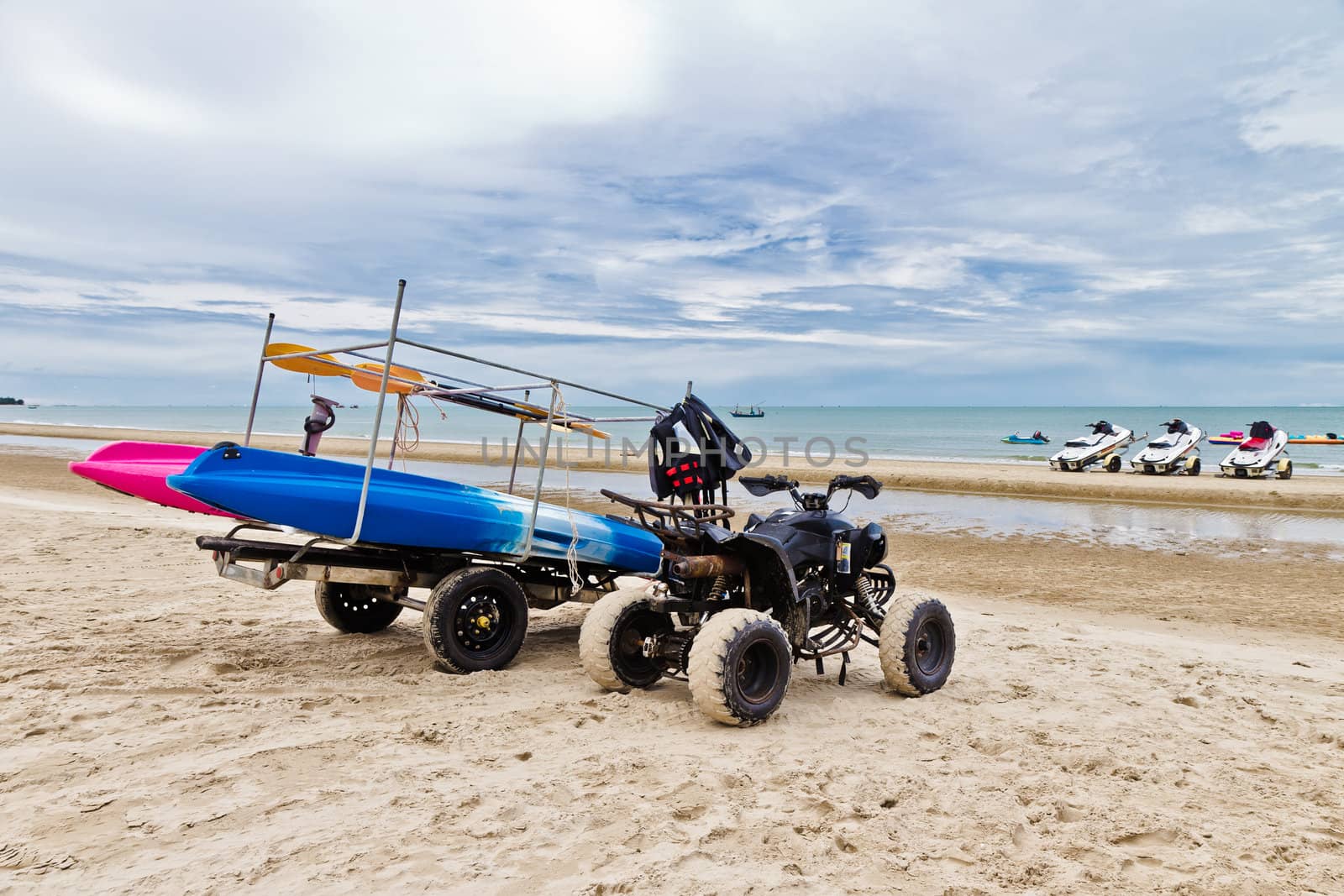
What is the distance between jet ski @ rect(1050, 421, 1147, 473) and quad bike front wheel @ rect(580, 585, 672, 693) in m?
27.5

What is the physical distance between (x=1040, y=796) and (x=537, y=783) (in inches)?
100

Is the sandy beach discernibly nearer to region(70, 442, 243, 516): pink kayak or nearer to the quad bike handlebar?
region(70, 442, 243, 516): pink kayak

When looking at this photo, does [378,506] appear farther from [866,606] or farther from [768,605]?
[866,606]

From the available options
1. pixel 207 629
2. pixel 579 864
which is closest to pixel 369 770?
pixel 579 864

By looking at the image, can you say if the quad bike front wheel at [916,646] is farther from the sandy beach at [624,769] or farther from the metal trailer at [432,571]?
the metal trailer at [432,571]

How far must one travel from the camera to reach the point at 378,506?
5.96 meters

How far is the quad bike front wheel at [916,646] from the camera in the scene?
5.86 m

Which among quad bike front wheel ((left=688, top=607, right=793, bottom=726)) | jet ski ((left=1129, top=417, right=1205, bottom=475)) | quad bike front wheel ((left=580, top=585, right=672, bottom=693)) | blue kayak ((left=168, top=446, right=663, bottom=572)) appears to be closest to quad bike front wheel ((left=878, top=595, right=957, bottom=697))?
quad bike front wheel ((left=688, top=607, right=793, bottom=726))

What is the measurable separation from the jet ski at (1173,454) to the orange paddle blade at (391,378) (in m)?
27.4

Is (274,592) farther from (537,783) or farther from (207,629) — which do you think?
(537,783)

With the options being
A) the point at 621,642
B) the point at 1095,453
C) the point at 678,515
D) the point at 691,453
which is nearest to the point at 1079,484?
the point at 1095,453

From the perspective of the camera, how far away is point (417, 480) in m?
6.44

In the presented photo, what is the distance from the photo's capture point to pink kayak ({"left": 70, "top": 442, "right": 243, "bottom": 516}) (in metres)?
6.54

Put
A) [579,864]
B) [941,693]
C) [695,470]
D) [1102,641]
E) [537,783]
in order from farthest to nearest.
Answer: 1. [1102,641]
2. [695,470]
3. [941,693]
4. [537,783]
5. [579,864]
